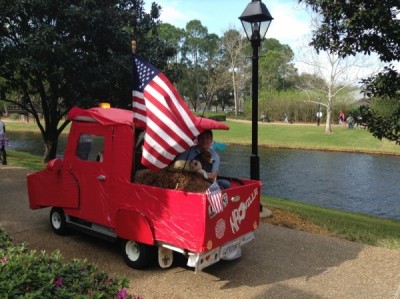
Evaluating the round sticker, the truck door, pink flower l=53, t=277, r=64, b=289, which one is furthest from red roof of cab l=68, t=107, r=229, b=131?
pink flower l=53, t=277, r=64, b=289

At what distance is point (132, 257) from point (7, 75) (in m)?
11.5

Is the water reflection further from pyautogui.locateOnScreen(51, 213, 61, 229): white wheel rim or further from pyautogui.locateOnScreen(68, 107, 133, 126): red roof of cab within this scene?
pyautogui.locateOnScreen(68, 107, 133, 126): red roof of cab

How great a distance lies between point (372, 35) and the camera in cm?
755

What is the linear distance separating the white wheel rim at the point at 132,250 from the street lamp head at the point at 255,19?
15.9 feet

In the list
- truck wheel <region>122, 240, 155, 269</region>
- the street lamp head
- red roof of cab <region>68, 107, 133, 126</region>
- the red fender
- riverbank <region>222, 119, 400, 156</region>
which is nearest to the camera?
the red fender

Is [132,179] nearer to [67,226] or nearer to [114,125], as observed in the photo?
[114,125]

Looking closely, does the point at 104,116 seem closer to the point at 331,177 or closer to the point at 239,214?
the point at 239,214

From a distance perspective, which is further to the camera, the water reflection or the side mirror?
the water reflection

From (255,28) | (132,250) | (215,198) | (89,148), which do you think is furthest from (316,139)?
(215,198)

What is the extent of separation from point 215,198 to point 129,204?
1.36m

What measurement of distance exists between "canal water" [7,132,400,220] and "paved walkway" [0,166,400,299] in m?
7.44

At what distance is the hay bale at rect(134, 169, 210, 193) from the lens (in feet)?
16.3

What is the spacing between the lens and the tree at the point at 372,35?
697cm

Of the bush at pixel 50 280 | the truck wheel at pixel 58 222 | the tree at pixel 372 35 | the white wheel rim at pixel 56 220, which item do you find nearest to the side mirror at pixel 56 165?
the truck wheel at pixel 58 222
